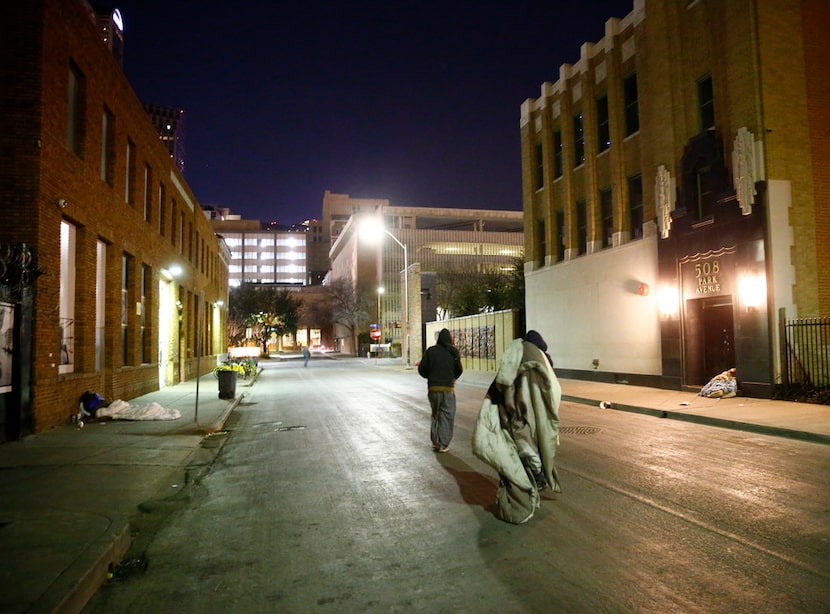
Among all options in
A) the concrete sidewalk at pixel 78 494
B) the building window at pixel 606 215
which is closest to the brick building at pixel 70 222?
the concrete sidewalk at pixel 78 494

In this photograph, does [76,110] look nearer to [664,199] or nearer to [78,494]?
[78,494]

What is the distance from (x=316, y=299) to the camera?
9756 centimetres

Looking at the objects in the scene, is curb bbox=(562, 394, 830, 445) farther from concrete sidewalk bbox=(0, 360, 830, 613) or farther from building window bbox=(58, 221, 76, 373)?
building window bbox=(58, 221, 76, 373)

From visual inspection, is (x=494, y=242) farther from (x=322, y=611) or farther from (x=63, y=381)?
(x=322, y=611)

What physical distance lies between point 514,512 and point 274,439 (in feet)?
22.8

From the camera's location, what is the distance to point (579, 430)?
38.7 ft

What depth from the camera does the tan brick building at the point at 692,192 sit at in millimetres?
15680

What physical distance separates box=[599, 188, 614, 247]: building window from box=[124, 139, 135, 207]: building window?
1653 cm

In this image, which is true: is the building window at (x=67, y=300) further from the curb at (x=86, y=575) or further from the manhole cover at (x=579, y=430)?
the manhole cover at (x=579, y=430)

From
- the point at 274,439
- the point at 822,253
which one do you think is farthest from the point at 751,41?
the point at 274,439

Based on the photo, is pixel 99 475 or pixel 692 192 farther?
pixel 692 192

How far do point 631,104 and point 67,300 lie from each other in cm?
1920

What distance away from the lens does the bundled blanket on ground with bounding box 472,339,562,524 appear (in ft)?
19.0

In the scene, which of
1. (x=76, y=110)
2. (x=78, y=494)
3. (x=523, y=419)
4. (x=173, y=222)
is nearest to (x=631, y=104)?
(x=76, y=110)
